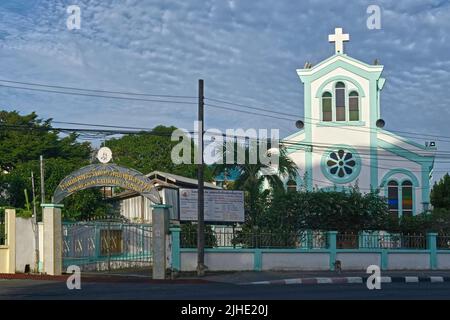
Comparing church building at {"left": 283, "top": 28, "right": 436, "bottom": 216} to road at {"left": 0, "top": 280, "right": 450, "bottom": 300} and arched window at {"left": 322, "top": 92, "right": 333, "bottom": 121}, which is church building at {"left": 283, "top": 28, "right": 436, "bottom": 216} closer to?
arched window at {"left": 322, "top": 92, "right": 333, "bottom": 121}

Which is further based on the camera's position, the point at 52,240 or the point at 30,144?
the point at 30,144

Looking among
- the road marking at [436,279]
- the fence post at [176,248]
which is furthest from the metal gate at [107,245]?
the road marking at [436,279]

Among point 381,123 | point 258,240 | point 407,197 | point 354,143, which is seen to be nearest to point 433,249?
point 258,240

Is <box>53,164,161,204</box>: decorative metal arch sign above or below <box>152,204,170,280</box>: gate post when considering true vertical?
above

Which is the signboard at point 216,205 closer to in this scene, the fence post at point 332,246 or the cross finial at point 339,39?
the fence post at point 332,246

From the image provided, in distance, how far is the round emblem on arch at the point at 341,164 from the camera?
37844 mm

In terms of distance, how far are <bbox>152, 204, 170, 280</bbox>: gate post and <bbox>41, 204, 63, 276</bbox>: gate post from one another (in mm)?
3269

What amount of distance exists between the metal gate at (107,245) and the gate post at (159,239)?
1.94 metres

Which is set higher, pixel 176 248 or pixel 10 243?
pixel 10 243

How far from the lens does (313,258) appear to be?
25.6 meters

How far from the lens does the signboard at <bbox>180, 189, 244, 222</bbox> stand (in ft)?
82.4

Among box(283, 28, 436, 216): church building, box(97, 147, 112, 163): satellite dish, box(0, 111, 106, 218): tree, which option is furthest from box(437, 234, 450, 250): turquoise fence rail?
box(0, 111, 106, 218): tree

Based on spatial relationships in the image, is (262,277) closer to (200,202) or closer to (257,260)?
(257,260)

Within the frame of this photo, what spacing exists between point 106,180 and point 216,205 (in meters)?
4.15
